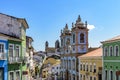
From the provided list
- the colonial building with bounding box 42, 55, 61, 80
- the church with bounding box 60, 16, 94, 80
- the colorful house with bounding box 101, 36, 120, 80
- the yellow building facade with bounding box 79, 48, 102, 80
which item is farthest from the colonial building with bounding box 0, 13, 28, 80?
the colonial building with bounding box 42, 55, 61, 80

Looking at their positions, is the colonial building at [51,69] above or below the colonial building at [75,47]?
below

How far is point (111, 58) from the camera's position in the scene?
127ft

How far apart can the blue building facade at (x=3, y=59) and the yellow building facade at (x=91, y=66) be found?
61.9 ft

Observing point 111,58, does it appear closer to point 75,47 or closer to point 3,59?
point 3,59

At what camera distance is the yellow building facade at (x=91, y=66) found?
153 ft

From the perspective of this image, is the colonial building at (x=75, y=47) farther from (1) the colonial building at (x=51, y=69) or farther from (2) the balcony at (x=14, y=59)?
(2) the balcony at (x=14, y=59)

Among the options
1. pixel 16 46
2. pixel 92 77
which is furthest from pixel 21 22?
pixel 92 77

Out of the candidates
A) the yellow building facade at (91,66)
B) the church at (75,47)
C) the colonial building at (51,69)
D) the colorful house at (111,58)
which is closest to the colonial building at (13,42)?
the colorful house at (111,58)

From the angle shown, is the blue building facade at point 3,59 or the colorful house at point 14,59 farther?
the colorful house at point 14,59

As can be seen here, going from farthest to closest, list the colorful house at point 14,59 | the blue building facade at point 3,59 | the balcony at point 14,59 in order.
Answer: the colorful house at point 14,59 < the balcony at point 14,59 < the blue building facade at point 3,59

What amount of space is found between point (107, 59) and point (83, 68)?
1821 cm

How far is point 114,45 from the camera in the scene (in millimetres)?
37656

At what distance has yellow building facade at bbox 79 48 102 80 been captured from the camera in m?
46.7

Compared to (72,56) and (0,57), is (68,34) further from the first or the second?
(0,57)
